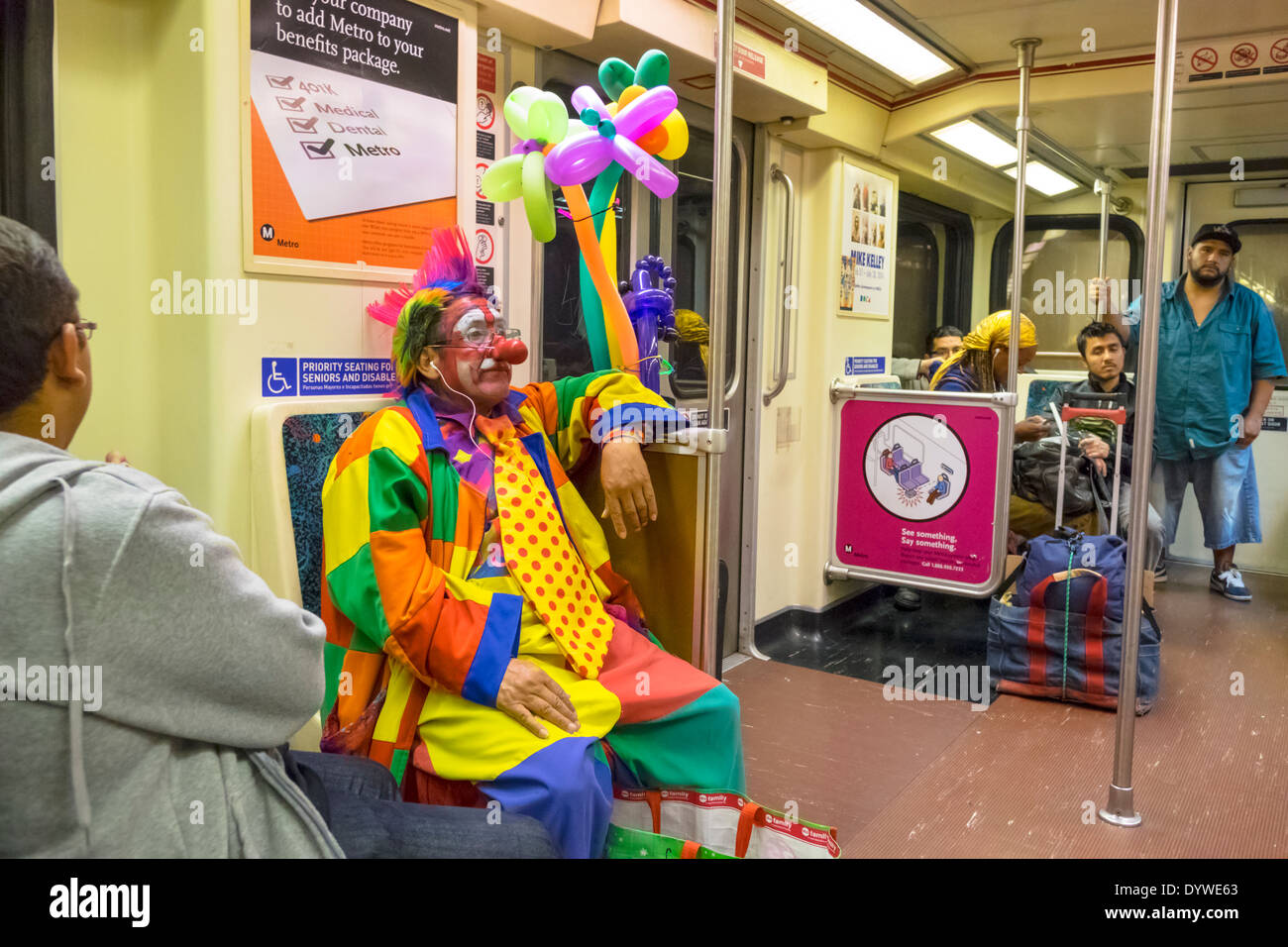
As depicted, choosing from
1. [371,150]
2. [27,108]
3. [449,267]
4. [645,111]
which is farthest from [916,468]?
[27,108]

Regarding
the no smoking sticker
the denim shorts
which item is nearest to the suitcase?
the denim shorts

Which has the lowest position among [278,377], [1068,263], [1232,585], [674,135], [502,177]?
[1232,585]

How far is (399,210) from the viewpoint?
7.63 ft

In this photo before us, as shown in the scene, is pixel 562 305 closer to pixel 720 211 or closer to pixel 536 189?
pixel 536 189

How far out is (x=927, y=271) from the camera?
6.47m

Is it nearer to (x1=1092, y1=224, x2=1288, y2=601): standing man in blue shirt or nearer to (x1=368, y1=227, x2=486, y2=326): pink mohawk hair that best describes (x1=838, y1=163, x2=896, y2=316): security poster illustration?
(x1=1092, y1=224, x2=1288, y2=601): standing man in blue shirt

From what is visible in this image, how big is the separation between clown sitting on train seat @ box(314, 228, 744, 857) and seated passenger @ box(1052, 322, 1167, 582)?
310cm

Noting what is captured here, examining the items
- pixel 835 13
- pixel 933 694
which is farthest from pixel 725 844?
pixel 835 13

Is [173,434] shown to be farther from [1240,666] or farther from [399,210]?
[1240,666]

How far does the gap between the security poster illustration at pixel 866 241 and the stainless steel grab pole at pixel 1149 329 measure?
2.14 m

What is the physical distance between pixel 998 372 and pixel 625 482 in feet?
9.70

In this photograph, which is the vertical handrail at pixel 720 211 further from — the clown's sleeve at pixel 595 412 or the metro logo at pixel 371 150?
the metro logo at pixel 371 150

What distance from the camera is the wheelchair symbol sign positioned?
2.07 metres

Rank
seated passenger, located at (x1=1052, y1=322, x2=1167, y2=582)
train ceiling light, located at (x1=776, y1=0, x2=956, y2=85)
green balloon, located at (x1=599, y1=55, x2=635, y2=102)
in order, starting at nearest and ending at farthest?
green balloon, located at (x1=599, y1=55, x2=635, y2=102), train ceiling light, located at (x1=776, y1=0, x2=956, y2=85), seated passenger, located at (x1=1052, y1=322, x2=1167, y2=582)
